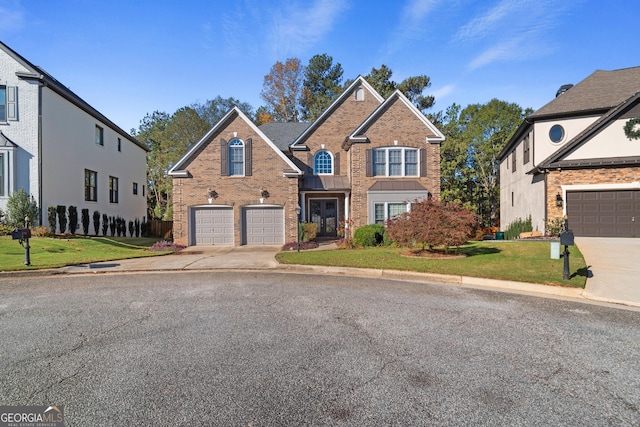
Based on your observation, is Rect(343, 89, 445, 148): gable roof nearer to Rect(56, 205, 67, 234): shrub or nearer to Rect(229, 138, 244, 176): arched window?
Rect(229, 138, 244, 176): arched window

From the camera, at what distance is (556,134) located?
19734 mm

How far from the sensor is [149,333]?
523cm

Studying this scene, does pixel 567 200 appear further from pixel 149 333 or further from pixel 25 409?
pixel 25 409

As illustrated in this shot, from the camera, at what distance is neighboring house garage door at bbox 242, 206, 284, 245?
19297mm

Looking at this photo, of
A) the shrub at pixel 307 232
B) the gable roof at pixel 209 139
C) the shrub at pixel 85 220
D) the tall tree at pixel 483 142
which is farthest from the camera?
the tall tree at pixel 483 142

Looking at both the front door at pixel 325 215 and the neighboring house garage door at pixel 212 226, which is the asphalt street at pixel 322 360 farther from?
the front door at pixel 325 215

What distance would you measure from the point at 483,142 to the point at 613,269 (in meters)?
31.3

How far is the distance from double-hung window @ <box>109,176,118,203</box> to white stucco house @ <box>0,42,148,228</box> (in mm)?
759

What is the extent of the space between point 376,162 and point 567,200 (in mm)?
10205

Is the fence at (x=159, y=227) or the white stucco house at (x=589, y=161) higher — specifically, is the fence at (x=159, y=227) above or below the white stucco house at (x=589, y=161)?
below

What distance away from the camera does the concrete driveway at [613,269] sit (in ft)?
24.6

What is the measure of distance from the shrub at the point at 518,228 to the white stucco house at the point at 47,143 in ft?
92.0

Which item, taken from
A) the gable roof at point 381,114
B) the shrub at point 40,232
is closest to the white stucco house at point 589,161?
the gable roof at point 381,114

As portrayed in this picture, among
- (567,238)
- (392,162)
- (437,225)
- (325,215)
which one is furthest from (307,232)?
(567,238)
